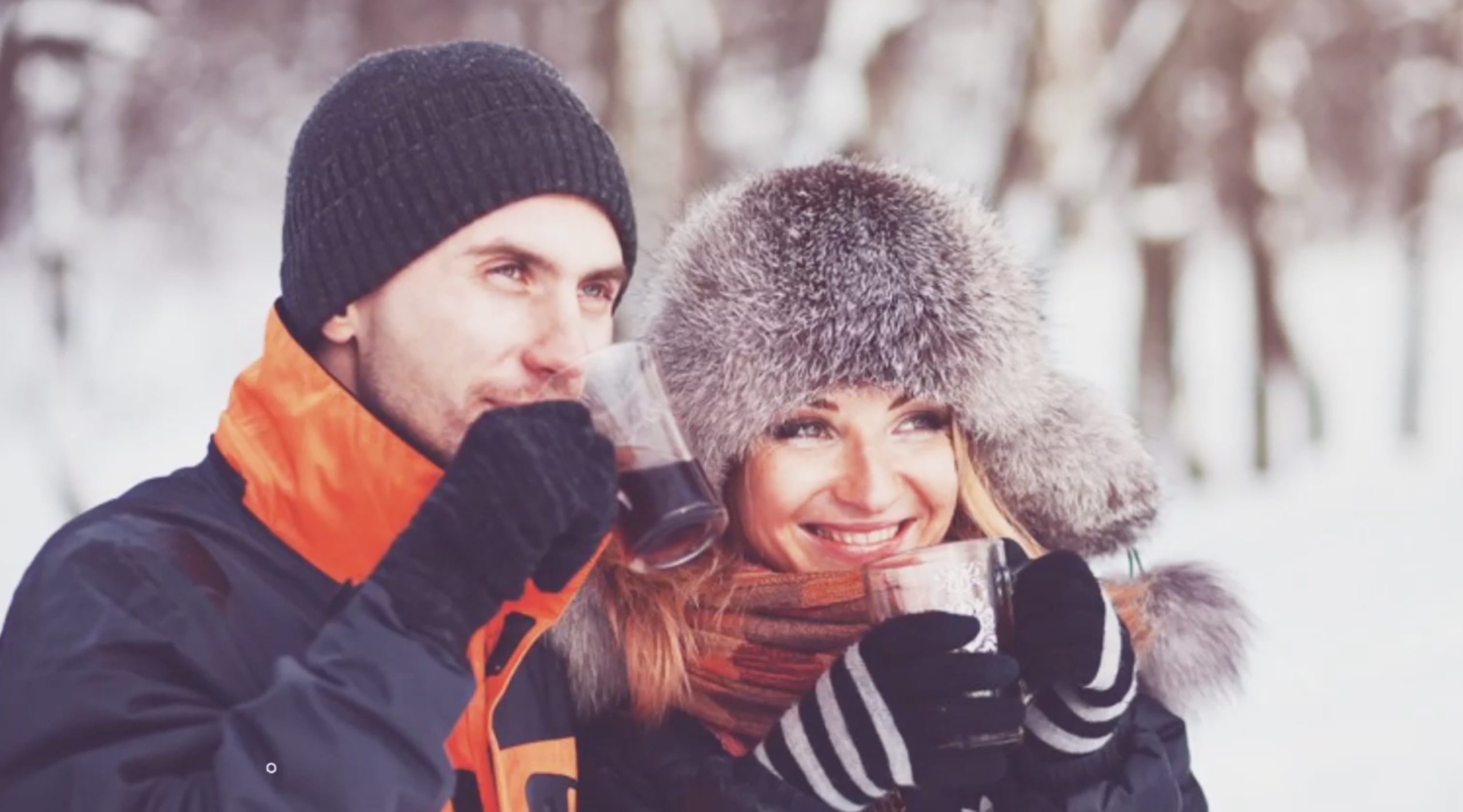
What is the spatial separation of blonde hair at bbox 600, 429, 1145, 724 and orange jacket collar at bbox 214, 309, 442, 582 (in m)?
0.55

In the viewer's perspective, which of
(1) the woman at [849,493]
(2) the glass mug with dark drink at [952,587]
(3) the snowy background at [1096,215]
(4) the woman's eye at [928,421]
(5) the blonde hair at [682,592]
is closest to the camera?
(2) the glass mug with dark drink at [952,587]

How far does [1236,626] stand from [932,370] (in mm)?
769

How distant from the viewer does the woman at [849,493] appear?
2170mm

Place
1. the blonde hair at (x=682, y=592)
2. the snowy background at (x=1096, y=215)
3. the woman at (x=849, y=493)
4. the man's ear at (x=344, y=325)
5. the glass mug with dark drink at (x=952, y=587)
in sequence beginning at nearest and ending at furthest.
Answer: the glass mug with dark drink at (x=952, y=587) < the man's ear at (x=344, y=325) < the woman at (x=849, y=493) < the blonde hair at (x=682, y=592) < the snowy background at (x=1096, y=215)

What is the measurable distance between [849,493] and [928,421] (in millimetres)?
219

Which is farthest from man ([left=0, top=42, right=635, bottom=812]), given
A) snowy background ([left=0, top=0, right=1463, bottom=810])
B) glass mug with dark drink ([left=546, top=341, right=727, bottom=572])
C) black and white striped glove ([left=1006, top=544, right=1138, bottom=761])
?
snowy background ([left=0, top=0, right=1463, bottom=810])

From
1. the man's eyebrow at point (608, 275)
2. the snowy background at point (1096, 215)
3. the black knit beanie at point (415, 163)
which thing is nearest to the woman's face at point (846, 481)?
the man's eyebrow at point (608, 275)

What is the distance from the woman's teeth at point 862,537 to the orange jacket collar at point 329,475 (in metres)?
Answer: 0.71

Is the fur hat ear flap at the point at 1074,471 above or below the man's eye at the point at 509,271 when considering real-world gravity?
below

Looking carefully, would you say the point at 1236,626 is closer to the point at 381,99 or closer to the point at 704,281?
the point at 704,281

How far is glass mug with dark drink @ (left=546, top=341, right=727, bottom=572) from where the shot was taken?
70.0 inches

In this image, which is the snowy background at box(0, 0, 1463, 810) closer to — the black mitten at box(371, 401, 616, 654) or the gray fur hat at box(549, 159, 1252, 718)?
the gray fur hat at box(549, 159, 1252, 718)

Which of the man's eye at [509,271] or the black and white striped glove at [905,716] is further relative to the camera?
the man's eye at [509,271]

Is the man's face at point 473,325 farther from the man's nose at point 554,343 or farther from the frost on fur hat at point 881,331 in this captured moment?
the frost on fur hat at point 881,331
